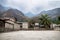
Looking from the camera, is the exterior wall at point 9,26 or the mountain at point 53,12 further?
the exterior wall at point 9,26

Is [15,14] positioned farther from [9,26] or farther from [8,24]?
[9,26]

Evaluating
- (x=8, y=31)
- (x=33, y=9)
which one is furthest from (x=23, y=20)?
(x=8, y=31)

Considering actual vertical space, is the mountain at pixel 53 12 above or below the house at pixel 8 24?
above

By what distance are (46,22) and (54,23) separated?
0.21 m

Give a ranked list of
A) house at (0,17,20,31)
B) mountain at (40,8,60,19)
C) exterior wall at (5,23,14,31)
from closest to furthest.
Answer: mountain at (40,8,60,19)
house at (0,17,20,31)
exterior wall at (5,23,14,31)

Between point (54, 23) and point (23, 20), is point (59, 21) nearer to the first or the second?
point (54, 23)

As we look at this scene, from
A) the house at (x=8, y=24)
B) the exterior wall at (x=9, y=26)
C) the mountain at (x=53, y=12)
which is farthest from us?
the exterior wall at (x=9, y=26)

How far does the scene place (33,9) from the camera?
3.58 metres

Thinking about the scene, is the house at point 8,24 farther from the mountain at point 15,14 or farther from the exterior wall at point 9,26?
the mountain at point 15,14

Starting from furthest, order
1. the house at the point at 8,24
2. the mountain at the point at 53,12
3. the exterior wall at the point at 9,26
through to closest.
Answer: the exterior wall at the point at 9,26 < the house at the point at 8,24 < the mountain at the point at 53,12

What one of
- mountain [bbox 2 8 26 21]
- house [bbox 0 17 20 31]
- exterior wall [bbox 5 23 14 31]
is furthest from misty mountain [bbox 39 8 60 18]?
exterior wall [bbox 5 23 14 31]

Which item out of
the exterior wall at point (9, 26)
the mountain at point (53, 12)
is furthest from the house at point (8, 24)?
the mountain at point (53, 12)

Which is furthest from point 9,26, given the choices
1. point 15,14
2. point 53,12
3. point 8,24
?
point 53,12

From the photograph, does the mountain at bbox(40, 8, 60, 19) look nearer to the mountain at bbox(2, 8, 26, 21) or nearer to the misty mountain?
the misty mountain
